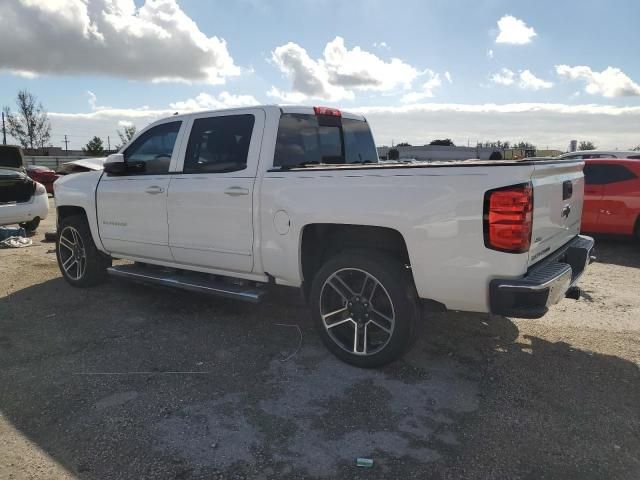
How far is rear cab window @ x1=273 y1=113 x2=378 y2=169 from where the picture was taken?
4430 millimetres

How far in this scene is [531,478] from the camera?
2.61m

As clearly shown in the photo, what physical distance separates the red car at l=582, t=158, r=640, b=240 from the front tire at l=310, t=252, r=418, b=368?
6.11 metres

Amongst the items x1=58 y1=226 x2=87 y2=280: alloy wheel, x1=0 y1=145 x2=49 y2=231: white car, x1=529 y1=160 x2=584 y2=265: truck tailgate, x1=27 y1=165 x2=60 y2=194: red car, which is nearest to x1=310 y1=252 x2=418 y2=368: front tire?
x1=529 y1=160 x2=584 y2=265: truck tailgate

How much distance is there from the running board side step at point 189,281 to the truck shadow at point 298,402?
276 millimetres

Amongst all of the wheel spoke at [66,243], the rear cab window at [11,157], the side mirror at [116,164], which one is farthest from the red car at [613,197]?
the rear cab window at [11,157]

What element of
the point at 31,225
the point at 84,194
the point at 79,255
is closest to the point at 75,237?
the point at 79,255

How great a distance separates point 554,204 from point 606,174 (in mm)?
5778

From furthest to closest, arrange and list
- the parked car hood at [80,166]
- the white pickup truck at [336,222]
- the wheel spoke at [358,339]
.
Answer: the parked car hood at [80,166] → the wheel spoke at [358,339] → the white pickup truck at [336,222]

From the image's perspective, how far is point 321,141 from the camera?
4.80 meters

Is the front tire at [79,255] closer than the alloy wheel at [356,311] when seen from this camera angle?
No

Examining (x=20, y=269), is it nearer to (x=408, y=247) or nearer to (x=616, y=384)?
(x=408, y=247)

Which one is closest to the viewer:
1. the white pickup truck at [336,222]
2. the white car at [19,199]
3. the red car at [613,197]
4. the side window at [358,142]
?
the white pickup truck at [336,222]

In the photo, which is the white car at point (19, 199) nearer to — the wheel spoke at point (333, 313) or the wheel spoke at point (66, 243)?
the wheel spoke at point (66, 243)

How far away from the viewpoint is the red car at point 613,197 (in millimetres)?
8234
